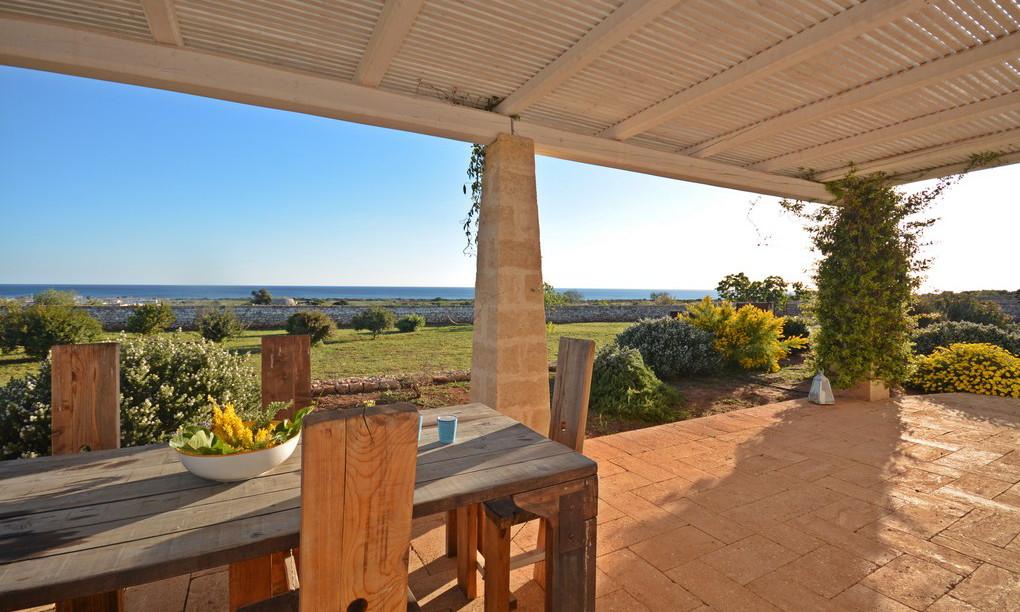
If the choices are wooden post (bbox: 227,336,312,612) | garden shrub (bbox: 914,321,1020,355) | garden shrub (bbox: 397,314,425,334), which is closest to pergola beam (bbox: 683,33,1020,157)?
wooden post (bbox: 227,336,312,612)

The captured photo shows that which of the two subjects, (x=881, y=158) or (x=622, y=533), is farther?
(x=881, y=158)

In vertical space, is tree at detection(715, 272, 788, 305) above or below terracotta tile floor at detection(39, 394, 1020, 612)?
above

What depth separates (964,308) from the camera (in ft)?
32.8

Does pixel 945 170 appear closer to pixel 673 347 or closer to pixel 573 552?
pixel 673 347

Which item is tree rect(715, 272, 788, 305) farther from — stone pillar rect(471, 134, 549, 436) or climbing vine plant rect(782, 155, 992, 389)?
stone pillar rect(471, 134, 549, 436)

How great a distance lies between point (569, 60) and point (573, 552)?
2511 millimetres

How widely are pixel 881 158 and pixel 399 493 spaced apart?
6.05m

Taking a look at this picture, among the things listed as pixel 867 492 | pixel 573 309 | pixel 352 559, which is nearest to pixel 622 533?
Answer: pixel 867 492

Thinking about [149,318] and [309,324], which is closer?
[309,324]

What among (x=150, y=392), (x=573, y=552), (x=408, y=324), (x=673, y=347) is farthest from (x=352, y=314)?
(x=573, y=552)

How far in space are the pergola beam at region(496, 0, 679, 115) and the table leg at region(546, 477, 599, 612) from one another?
7.08 ft

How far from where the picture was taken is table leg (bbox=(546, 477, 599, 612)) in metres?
1.38

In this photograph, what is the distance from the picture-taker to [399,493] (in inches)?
28.6

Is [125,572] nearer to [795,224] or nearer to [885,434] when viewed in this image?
[885,434]
